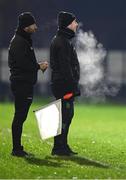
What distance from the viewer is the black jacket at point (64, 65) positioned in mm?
12391

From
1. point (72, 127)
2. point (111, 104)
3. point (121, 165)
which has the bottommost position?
point (111, 104)

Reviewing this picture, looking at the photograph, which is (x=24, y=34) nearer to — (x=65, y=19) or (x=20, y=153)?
(x=65, y=19)

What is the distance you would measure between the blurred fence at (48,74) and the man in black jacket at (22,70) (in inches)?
654

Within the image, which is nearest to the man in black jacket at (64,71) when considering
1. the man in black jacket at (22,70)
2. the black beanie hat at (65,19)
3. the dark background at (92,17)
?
the black beanie hat at (65,19)

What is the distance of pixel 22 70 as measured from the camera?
12227 mm

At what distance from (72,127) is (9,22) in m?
9.62

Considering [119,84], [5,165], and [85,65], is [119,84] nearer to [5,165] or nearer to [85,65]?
[85,65]

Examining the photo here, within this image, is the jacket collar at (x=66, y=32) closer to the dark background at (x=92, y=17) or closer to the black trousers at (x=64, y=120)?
the black trousers at (x=64, y=120)

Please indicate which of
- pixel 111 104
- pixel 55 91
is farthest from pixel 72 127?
pixel 111 104

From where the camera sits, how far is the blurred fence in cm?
3047

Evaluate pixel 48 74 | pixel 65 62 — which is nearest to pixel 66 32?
pixel 65 62

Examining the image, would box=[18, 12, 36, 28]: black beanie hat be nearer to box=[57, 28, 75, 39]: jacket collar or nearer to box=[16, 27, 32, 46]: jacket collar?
box=[16, 27, 32, 46]: jacket collar

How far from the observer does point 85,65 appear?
1455 cm

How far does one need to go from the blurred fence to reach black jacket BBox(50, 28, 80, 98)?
53.6 ft
